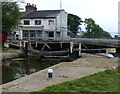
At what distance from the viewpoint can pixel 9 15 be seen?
27578 mm

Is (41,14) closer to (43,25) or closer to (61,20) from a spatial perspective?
(43,25)

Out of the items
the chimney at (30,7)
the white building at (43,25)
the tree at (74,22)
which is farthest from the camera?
the tree at (74,22)

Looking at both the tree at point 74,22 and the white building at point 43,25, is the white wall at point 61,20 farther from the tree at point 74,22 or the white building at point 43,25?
the tree at point 74,22

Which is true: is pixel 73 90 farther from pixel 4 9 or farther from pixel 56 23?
pixel 56 23

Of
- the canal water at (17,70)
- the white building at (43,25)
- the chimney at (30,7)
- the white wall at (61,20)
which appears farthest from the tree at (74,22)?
the canal water at (17,70)

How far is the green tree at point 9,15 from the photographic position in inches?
1073

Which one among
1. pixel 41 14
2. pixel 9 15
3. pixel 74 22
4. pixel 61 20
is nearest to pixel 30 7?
pixel 41 14

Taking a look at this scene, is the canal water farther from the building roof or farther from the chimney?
the chimney

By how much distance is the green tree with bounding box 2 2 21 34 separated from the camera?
1073 inches

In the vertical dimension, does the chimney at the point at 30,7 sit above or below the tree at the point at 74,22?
above

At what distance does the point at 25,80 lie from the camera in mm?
8781

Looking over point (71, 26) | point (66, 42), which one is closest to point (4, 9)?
point (66, 42)

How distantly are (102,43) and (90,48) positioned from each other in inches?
86.2

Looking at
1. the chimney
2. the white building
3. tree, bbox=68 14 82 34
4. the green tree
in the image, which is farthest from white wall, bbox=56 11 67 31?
the green tree
